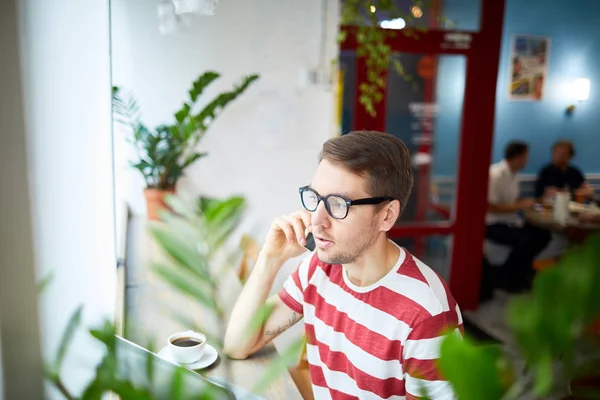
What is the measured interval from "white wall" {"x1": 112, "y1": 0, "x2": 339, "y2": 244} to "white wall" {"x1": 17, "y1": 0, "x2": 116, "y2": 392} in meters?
0.62

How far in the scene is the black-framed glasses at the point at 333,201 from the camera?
1.12 m

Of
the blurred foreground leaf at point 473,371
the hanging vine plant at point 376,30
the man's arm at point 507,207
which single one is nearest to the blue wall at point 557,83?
the man's arm at point 507,207

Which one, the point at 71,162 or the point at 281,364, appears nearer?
the point at 281,364

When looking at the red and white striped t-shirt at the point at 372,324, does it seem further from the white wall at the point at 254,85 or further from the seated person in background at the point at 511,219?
the seated person in background at the point at 511,219

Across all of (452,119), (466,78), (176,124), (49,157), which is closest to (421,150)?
(452,119)

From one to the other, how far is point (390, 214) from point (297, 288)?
335mm

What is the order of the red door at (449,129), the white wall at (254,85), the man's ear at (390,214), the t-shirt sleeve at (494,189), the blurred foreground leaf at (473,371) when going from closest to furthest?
1. the blurred foreground leaf at (473,371)
2. the man's ear at (390,214)
3. the white wall at (254,85)
4. the red door at (449,129)
5. the t-shirt sleeve at (494,189)

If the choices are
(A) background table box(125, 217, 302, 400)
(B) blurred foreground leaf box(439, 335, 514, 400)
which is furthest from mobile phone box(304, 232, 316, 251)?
(B) blurred foreground leaf box(439, 335, 514, 400)

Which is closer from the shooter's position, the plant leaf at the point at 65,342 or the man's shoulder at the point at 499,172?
the plant leaf at the point at 65,342

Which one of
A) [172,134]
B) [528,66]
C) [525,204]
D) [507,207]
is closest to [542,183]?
[525,204]

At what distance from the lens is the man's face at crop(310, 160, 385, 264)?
112 cm

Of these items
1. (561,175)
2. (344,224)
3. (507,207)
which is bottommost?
(507,207)

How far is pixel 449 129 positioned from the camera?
330cm

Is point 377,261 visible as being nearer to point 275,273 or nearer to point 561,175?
point 275,273
